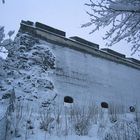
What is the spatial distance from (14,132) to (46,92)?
9.58 feet

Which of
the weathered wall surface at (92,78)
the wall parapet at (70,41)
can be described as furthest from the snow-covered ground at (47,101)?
the wall parapet at (70,41)

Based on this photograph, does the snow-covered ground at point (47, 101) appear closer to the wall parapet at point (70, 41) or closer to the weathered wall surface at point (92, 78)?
the weathered wall surface at point (92, 78)

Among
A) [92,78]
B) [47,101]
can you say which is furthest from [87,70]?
[47,101]

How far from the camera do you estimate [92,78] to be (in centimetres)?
1077

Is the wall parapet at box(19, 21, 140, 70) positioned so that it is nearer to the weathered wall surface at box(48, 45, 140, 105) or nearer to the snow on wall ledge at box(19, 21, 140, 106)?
the snow on wall ledge at box(19, 21, 140, 106)

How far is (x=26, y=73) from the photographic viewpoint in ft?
27.9

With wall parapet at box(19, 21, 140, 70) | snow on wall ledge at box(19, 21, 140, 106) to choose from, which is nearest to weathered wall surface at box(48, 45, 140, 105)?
snow on wall ledge at box(19, 21, 140, 106)

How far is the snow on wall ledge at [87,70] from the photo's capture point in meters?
9.52

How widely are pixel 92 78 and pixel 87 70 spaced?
400mm

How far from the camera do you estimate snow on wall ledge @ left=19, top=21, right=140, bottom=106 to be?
9.52 metres

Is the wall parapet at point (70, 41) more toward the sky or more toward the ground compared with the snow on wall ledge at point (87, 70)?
more toward the sky

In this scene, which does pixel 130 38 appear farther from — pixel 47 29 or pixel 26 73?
pixel 47 29

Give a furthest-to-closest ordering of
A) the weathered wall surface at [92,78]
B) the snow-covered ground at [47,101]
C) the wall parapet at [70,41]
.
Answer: the weathered wall surface at [92,78]
the wall parapet at [70,41]
the snow-covered ground at [47,101]

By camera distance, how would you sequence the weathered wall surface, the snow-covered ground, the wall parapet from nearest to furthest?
1. the snow-covered ground
2. the wall parapet
3. the weathered wall surface
